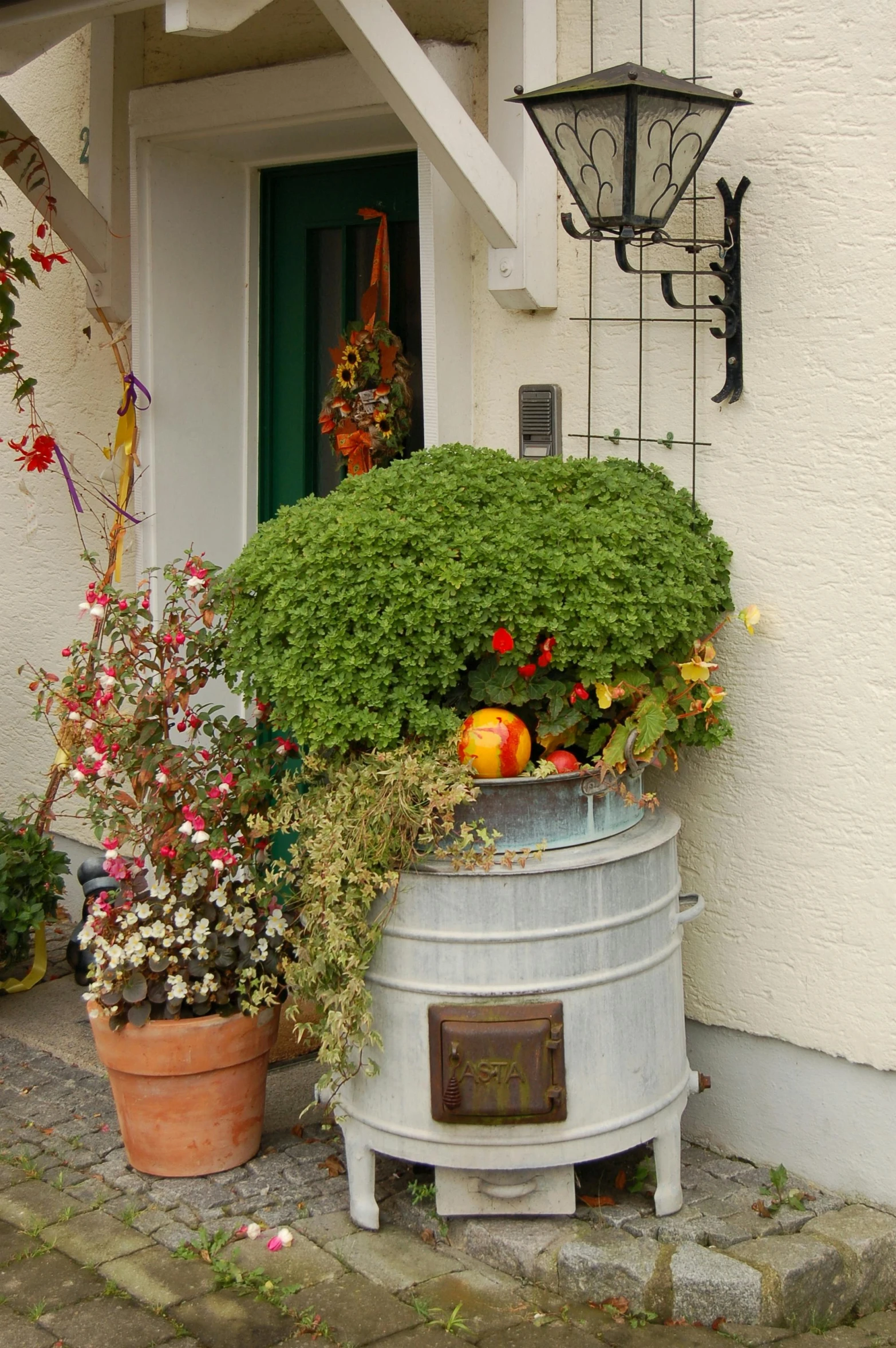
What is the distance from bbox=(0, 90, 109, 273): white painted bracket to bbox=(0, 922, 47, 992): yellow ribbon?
7.50 ft

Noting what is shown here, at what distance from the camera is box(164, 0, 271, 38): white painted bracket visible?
10.6ft

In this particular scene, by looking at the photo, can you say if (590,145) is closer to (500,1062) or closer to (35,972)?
(500,1062)

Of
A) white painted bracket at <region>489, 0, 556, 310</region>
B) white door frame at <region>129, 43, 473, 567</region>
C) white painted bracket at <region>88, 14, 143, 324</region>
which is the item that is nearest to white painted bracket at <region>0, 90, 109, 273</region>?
white painted bracket at <region>88, 14, 143, 324</region>

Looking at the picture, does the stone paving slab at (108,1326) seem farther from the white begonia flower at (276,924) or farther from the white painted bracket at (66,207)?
the white painted bracket at (66,207)

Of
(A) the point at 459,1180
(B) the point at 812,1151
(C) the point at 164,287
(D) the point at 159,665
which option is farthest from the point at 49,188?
(B) the point at 812,1151

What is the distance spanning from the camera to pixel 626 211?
10.3 ft

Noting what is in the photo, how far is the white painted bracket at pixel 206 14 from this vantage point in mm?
3242

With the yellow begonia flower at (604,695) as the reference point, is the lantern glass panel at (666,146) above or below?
above

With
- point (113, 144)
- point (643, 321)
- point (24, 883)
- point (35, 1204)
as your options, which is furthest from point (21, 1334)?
point (113, 144)

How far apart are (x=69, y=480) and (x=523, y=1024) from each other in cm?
283

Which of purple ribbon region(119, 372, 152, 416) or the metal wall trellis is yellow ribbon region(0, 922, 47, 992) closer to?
purple ribbon region(119, 372, 152, 416)

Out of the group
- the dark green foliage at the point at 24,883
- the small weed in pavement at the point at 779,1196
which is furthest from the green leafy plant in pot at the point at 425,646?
the dark green foliage at the point at 24,883

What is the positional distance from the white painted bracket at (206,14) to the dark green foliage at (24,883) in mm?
2719

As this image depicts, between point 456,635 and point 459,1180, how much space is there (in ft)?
3.97
